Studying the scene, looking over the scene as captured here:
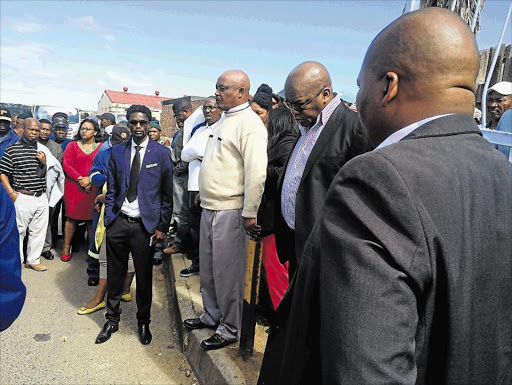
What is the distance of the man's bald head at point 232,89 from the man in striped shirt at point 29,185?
338 centimetres

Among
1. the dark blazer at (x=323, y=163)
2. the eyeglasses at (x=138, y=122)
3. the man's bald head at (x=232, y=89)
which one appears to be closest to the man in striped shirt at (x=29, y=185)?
the eyeglasses at (x=138, y=122)

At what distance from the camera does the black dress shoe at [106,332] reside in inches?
139

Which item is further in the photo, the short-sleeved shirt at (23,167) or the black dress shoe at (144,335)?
the short-sleeved shirt at (23,167)

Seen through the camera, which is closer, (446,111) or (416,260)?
(416,260)

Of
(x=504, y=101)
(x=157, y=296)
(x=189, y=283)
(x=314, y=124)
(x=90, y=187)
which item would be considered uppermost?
(x=504, y=101)

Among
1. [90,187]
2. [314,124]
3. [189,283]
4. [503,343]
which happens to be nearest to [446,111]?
[503,343]

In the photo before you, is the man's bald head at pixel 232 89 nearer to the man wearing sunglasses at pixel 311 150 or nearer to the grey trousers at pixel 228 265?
the man wearing sunglasses at pixel 311 150

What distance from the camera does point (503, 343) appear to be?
34.3 inches

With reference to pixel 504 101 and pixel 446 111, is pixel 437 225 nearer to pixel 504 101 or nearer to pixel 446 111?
pixel 446 111

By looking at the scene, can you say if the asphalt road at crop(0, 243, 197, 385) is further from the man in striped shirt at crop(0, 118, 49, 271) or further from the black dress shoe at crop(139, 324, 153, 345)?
the man in striped shirt at crop(0, 118, 49, 271)

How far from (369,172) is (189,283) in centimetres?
394

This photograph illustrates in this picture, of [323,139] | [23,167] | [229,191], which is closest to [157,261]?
[23,167]


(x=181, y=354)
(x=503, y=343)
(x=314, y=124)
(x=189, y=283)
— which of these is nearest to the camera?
(x=503, y=343)

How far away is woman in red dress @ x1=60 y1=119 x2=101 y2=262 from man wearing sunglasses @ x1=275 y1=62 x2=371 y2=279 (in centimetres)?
400
